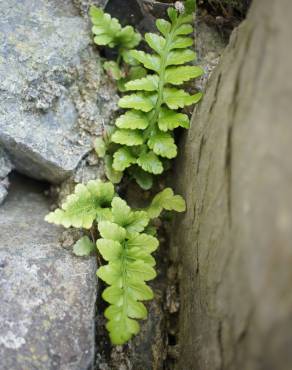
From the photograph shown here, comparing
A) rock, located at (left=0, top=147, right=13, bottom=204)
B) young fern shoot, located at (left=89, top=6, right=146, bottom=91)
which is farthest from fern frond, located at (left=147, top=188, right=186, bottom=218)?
rock, located at (left=0, top=147, right=13, bottom=204)

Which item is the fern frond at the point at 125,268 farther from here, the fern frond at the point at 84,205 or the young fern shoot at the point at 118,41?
the young fern shoot at the point at 118,41

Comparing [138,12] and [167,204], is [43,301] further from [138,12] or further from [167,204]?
[138,12]

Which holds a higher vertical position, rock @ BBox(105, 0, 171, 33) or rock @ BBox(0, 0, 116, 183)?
rock @ BBox(105, 0, 171, 33)

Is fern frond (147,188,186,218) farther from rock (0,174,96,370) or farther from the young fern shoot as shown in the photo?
the young fern shoot

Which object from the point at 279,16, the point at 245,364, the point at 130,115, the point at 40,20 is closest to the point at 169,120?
the point at 130,115

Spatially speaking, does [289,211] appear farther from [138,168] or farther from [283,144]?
[138,168]

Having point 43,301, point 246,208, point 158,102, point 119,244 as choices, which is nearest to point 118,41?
point 158,102
